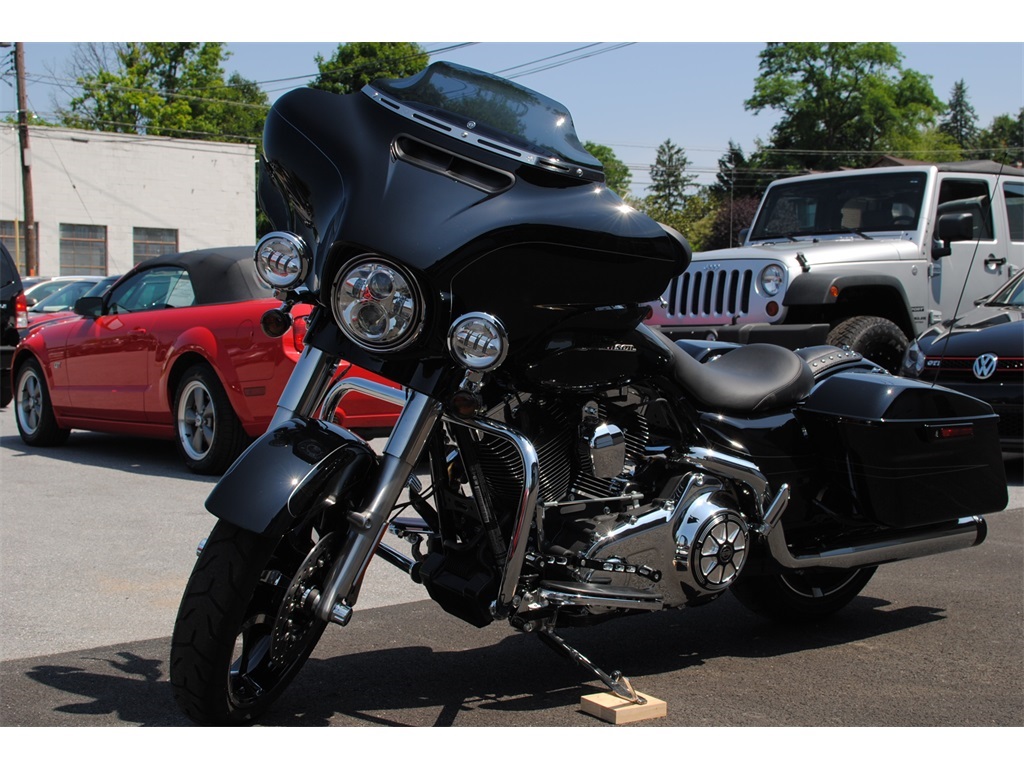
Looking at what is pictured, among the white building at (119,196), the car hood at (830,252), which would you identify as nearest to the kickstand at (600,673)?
the car hood at (830,252)

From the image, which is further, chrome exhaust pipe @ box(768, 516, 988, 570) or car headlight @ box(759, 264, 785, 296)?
car headlight @ box(759, 264, 785, 296)

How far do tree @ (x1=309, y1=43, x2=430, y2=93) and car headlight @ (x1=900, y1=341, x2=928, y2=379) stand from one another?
4.33 metres

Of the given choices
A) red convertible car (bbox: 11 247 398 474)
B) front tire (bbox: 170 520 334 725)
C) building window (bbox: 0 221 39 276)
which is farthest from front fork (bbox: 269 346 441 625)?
building window (bbox: 0 221 39 276)

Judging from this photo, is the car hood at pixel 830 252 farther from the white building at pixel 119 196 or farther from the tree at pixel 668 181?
the tree at pixel 668 181

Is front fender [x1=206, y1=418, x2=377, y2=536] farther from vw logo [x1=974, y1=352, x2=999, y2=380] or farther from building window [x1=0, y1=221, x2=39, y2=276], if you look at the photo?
building window [x1=0, y1=221, x2=39, y2=276]

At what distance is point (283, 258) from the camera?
11.3 ft

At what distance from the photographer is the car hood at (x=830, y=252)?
396 inches

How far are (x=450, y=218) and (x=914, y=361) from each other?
6.54 m

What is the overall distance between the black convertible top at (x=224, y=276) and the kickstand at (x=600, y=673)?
5084 mm

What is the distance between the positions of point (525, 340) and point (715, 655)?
171 cm

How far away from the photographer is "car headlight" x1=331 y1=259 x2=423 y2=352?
10.7 ft

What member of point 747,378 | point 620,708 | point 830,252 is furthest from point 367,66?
point 620,708

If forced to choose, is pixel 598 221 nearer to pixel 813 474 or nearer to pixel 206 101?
pixel 813 474
